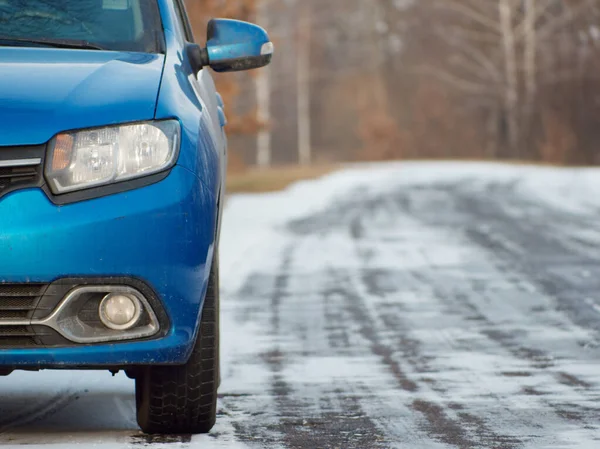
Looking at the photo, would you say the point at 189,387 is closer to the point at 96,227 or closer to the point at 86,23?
the point at 96,227

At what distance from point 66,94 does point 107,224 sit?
→ 0.45 metres

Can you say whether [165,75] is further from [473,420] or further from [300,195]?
[300,195]

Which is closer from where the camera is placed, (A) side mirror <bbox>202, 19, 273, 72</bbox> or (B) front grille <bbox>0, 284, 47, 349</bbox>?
(B) front grille <bbox>0, 284, 47, 349</bbox>

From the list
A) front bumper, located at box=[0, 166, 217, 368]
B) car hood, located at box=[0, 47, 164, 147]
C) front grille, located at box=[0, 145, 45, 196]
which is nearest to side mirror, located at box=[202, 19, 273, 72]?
car hood, located at box=[0, 47, 164, 147]

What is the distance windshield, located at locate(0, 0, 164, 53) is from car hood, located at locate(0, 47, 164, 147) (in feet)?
1.16

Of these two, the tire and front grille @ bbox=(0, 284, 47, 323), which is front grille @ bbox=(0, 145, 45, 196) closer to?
front grille @ bbox=(0, 284, 47, 323)

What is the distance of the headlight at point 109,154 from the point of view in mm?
4168

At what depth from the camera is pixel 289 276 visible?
10.9 m

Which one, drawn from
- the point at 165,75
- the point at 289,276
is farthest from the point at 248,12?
the point at 165,75

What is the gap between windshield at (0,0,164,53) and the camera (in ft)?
16.5

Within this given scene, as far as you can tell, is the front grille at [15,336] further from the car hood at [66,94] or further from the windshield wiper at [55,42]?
the windshield wiper at [55,42]

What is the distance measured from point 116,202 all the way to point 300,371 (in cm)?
251

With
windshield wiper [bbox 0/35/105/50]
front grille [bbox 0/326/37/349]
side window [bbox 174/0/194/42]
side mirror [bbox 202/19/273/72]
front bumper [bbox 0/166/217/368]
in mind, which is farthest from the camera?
side window [bbox 174/0/194/42]

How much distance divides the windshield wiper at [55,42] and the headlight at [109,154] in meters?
0.74
